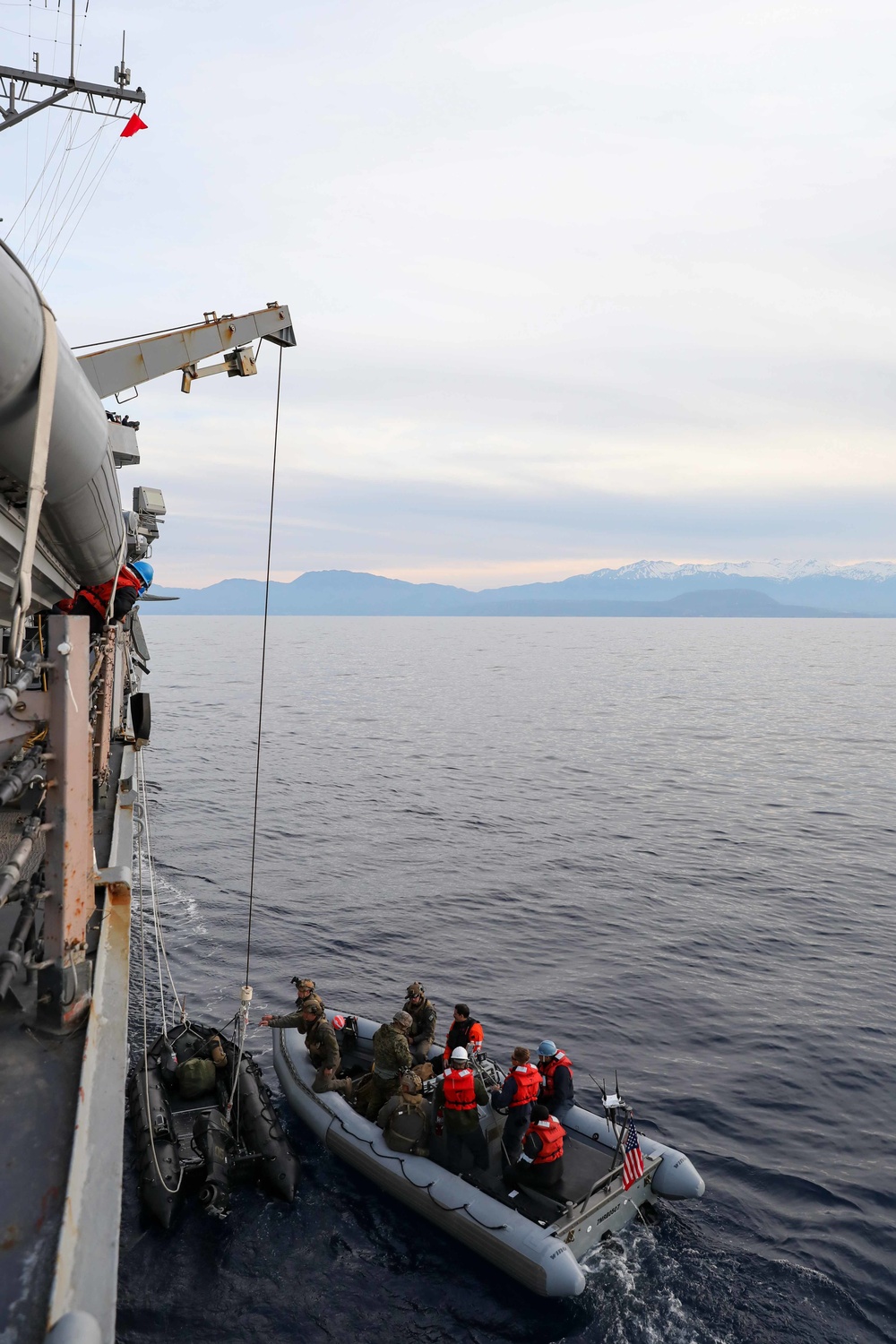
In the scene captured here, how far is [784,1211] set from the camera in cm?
1102

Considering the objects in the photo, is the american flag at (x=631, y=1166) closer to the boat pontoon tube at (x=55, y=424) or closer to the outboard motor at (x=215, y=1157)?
the outboard motor at (x=215, y=1157)

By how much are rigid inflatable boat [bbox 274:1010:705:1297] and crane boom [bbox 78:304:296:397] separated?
1135 cm

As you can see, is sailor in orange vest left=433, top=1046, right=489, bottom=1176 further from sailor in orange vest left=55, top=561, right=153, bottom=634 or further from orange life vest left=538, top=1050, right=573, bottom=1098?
sailor in orange vest left=55, top=561, right=153, bottom=634

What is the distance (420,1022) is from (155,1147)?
4018 mm

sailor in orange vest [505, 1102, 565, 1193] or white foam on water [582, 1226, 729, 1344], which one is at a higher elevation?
sailor in orange vest [505, 1102, 565, 1193]

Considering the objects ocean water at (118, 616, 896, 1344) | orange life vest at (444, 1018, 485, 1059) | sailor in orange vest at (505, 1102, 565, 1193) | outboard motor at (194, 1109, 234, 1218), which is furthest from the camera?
orange life vest at (444, 1018, 485, 1059)

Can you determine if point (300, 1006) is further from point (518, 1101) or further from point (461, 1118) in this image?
point (518, 1101)

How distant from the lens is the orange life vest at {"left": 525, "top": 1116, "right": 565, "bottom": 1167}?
982 cm

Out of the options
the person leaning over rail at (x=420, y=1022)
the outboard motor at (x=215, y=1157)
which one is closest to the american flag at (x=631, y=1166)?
the person leaning over rail at (x=420, y=1022)

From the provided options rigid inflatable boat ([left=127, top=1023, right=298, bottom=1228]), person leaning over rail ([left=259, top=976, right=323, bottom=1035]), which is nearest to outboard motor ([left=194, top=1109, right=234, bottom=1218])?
rigid inflatable boat ([left=127, top=1023, right=298, bottom=1228])

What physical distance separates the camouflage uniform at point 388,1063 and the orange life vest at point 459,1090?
1.32m

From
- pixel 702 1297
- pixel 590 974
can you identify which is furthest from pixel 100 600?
pixel 590 974

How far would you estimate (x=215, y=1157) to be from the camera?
1074 cm

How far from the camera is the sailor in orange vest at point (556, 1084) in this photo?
10930mm
